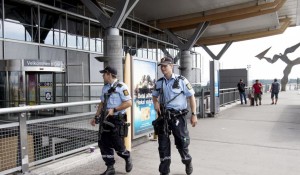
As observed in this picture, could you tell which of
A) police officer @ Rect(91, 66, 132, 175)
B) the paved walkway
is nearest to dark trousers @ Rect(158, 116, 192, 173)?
the paved walkway

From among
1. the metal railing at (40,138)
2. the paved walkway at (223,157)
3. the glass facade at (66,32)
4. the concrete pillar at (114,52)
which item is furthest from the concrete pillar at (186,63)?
the metal railing at (40,138)

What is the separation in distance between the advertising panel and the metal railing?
1.05 m

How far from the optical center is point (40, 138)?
4637 millimetres

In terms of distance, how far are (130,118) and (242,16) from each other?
16.3 metres

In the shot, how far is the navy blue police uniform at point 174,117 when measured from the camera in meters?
4.11

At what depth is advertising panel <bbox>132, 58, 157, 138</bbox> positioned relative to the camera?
612 centimetres

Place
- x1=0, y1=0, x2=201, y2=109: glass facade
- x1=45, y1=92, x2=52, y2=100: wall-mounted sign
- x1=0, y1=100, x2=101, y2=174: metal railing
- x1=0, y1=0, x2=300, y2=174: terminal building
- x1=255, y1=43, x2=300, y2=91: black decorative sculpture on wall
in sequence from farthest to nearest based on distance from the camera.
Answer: x1=255, y1=43, x2=300, y2=91: black decorative sculpture on wall → x1=45, y1=92, x2=52, y2=100: wall-mounted sign → x1=0, y1=0, x2=201, y2=109: glass facade → x1=0, y1=0, x2=300, y2=174: terminal building → x1=0, y1=100, x2=101, y2=174: metal railing

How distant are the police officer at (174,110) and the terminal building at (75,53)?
1.64 meters

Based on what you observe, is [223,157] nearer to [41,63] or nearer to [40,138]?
[40,138]

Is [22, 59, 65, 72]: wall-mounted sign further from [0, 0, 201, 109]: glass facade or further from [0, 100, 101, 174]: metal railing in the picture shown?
[0, 100, 101, 174]: metal railing

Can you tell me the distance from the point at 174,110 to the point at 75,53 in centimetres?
1120

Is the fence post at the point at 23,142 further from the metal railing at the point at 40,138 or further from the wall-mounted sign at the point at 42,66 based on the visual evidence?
the wall-mounted sign at the point at 42,66

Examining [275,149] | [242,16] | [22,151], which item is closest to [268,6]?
[242,16]

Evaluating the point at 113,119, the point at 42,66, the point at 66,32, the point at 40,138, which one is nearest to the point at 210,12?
the point at 66,32
